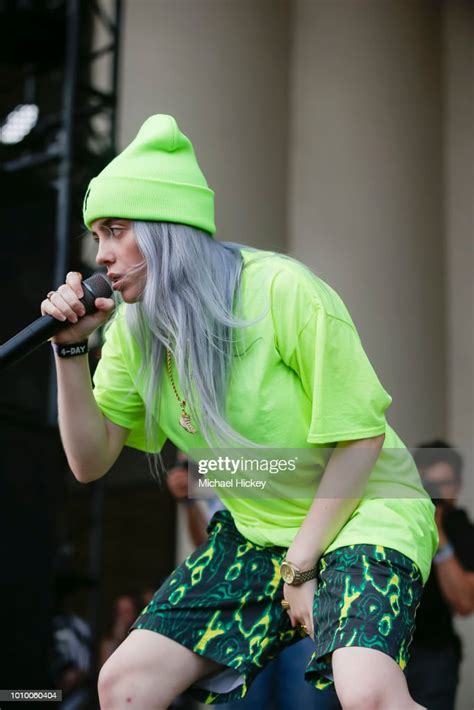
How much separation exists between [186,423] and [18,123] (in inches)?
140

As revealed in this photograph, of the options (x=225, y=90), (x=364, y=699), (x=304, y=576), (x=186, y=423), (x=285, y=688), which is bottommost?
(x=285, y=688)

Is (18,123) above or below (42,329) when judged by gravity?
above

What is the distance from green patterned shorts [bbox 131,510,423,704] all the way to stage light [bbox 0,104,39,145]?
10.8 ft

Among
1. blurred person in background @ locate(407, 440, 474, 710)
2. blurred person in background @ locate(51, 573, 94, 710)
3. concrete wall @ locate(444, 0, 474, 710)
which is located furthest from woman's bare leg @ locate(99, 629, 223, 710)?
concrete wall @ locate(444, 0, 474, 710)

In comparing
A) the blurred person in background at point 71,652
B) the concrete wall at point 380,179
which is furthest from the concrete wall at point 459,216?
the blurred person in background at point 71,652

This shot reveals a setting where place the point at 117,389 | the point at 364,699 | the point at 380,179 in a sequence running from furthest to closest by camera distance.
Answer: the point at 380,179 → the point at 117,389 → the point at 364,699

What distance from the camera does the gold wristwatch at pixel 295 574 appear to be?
5.10 feet

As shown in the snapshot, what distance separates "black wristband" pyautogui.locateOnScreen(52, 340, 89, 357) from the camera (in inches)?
65.3

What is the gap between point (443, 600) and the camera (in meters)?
2.97

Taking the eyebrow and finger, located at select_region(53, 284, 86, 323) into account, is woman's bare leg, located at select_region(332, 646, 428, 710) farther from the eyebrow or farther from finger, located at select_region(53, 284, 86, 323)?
the eyebrow

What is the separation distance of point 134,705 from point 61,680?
2.75m

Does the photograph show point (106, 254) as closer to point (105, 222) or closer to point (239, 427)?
point (105, 222)

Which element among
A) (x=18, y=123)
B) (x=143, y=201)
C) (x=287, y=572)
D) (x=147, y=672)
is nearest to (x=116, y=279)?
(x=143, y=201)

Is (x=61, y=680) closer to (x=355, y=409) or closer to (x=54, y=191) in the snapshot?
(x=54, y=191)
